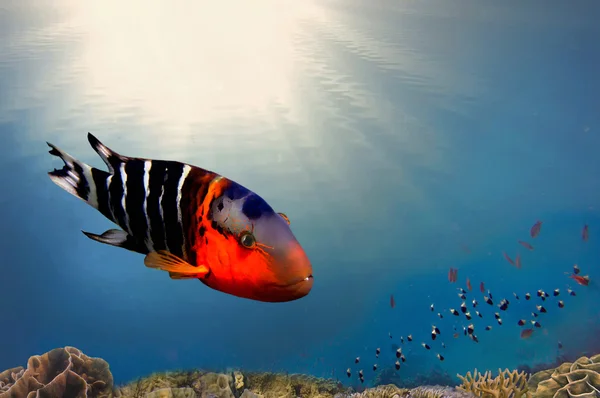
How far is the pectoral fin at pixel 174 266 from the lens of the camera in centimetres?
102

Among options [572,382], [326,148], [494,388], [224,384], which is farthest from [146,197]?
[326,148]

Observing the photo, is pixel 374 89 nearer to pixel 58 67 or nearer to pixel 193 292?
pixel 58 67

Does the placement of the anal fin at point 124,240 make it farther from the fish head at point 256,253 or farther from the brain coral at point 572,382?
the brain coral at point 572,382

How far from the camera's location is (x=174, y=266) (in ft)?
3.43

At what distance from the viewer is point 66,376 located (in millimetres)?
6004

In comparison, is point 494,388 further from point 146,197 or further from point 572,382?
point 146,197

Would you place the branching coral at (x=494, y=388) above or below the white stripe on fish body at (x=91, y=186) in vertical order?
below

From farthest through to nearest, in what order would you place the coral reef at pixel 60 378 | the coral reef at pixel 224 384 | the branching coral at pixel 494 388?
1. the coral reef at pixel 60 378
2. the coral reef at pixel 224 384
3. the branching coral at pixel 494 388

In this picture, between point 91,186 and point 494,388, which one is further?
point 494,388

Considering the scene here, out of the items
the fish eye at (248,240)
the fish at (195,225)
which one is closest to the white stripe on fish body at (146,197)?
the fish at (195,225)

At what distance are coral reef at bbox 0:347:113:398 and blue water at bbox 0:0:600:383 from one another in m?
6.76

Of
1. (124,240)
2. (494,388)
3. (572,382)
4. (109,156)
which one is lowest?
(572,382)

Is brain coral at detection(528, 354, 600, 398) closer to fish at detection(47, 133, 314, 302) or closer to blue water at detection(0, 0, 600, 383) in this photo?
fish at detection(47, 133, 314, 302)

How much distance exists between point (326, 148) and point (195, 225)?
25736 mm
